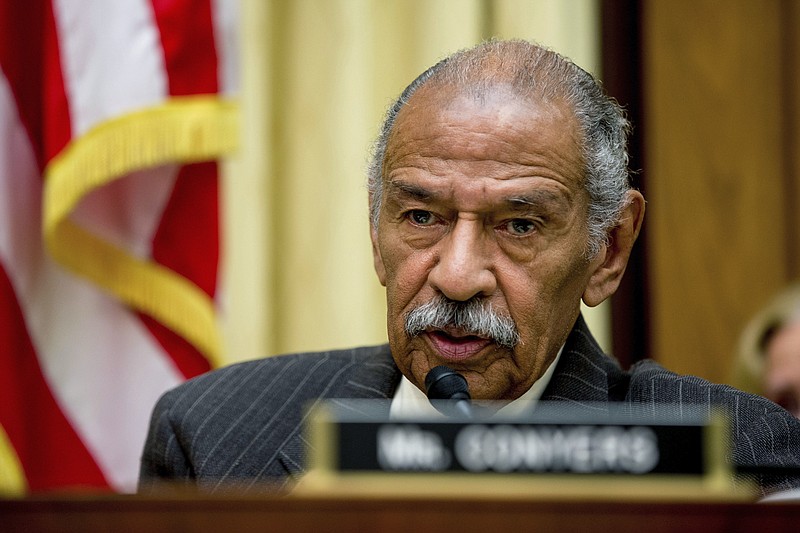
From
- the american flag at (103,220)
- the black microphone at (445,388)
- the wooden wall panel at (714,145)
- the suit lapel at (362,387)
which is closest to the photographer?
the black microphone at (445,388)

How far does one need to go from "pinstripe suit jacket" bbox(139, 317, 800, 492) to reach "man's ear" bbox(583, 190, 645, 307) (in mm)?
83

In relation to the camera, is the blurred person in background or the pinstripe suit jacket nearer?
the pinstripe suit jacket

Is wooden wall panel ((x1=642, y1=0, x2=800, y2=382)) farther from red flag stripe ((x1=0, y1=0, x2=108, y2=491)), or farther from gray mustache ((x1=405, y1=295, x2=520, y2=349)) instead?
red flag stripe ((x1=0, y1=0, x2=108, y2=491))

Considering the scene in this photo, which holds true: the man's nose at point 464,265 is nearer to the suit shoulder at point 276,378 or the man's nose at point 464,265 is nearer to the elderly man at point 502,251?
the elderly man at point 502,251

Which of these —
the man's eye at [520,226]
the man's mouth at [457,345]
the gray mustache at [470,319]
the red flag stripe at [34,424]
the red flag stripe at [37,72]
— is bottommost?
the red flag stripe at [34,424]

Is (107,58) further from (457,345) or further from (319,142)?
(457,345)

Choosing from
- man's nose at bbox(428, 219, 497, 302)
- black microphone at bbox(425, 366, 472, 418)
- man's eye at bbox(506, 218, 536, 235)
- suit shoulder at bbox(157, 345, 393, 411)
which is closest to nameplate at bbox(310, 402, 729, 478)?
black microphone at bbox(425, 366, 472, 418)

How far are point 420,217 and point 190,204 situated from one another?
1254 mm

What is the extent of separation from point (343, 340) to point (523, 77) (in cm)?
121

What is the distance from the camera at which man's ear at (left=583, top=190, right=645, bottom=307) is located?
2.04m

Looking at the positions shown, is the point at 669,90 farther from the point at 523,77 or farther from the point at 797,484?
the point at 797,484

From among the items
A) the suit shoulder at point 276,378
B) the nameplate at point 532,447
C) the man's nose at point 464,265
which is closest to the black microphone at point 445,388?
the man's nose at point 464,265

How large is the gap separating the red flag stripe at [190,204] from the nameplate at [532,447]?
1991 millimetres

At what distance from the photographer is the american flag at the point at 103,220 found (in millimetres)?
2854
